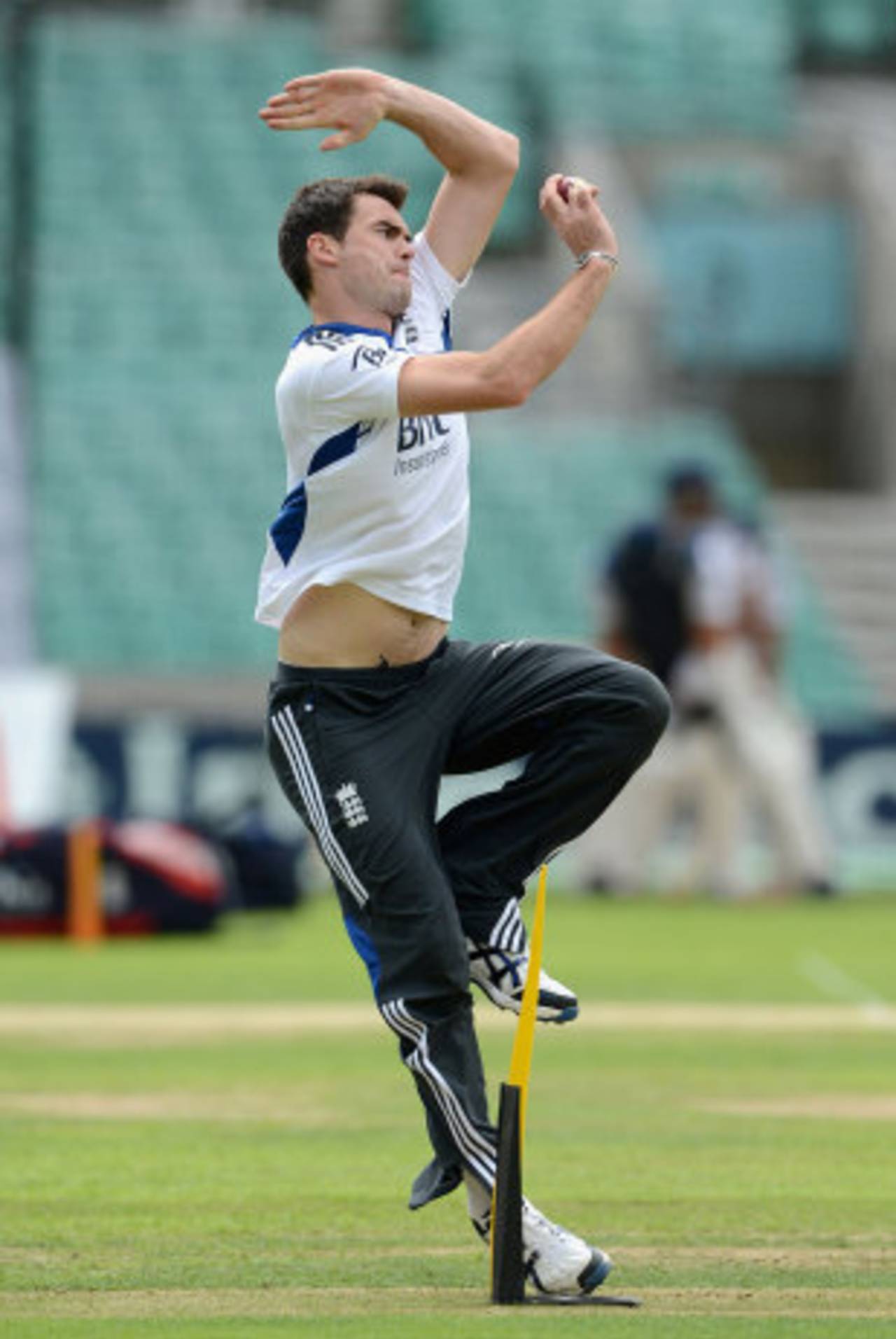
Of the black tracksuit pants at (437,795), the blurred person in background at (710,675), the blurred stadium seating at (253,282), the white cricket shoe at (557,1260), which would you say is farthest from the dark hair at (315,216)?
the blurred stadium seating at (253,282)

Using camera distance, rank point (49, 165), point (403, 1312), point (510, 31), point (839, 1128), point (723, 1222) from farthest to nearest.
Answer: point (510, 31) → point (49, 165) → point (839, 1128) → point (723, 1222) → point (403, 1312)

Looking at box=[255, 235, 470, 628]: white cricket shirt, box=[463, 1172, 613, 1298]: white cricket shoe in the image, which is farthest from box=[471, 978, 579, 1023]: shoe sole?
box=[255, 235, 470, 628]: white cricket shirt

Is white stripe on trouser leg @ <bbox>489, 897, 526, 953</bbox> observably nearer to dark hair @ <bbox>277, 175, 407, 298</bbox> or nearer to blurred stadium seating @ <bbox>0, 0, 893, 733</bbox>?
dark hair @ <bbox>277, 175, 407, 298</bbox>

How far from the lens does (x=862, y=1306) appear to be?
5.99 m

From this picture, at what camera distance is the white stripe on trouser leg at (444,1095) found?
21.5 ft

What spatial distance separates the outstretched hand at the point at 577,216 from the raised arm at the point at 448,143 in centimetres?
36

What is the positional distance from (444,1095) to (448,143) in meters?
2.12

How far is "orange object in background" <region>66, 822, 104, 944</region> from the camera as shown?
1709cm

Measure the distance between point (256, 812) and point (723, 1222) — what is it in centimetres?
1243

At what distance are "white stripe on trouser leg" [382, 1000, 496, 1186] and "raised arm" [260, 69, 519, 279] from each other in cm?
168

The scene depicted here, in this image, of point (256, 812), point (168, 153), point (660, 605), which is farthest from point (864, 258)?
point (256, 812)

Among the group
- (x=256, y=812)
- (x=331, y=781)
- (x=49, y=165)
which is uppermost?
(x=331, y=781)

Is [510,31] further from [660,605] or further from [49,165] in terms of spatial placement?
[660,605]

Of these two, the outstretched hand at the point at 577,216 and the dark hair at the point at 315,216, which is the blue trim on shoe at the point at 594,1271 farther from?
the dark hair at the point at 315,216
